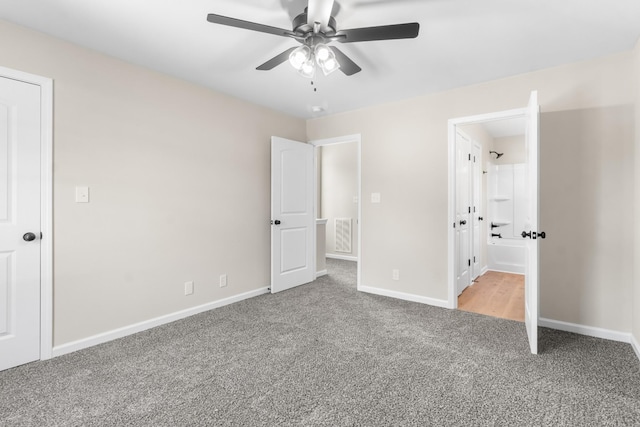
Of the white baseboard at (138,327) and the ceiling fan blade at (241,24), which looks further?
the white baseboard at (138,327)

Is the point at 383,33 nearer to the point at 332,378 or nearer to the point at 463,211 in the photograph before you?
the point at 332,378

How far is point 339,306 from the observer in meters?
3.49

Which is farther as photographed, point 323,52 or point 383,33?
point 323,52

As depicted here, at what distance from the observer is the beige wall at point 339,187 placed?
6506mm

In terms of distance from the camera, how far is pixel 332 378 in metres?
2.04

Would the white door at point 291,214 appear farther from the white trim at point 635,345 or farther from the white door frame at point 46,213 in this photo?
the white trim at point 635,345

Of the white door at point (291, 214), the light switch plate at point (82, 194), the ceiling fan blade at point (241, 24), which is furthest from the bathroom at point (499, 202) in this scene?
the light switch plate at point (82, 194)

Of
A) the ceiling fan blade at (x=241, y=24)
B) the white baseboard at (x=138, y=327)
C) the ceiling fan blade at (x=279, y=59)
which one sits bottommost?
the white baseboard at (x=138, y=327)

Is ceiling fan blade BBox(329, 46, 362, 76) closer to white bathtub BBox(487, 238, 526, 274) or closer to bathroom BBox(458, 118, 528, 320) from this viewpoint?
bathroom BBox(458, 118, 528, 320)

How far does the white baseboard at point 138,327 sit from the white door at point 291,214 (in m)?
0.57

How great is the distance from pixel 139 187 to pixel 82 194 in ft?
1.44

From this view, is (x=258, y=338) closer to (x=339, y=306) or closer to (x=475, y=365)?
(x=339, y=306)

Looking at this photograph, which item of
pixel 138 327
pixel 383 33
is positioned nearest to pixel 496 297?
pixel 383 33

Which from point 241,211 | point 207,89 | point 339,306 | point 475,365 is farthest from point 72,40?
point 475,365
